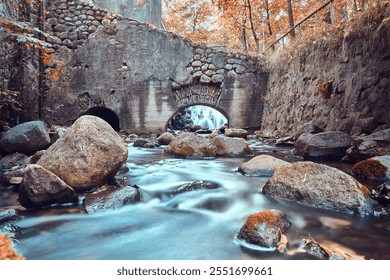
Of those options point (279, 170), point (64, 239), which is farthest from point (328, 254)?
point (64, 239)

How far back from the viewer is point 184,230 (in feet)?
7.06

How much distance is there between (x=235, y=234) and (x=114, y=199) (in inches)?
46.7

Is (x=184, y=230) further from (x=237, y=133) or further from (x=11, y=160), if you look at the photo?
(x=237, y=133)

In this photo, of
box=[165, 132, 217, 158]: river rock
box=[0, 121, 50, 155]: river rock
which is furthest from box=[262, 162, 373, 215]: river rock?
box=[0, 121, 50, 155]: river rock

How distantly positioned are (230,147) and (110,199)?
3420 millimetres

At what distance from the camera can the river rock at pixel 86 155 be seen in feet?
9.45

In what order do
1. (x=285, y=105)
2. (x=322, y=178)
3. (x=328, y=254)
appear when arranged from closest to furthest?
(x=328, y=254), (x=322, y=178), (x=285, y=105)

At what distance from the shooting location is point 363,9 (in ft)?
16.8

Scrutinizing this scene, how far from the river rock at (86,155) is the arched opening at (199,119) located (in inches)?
411

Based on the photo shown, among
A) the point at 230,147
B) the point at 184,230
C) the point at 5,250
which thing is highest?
the point at 5,250

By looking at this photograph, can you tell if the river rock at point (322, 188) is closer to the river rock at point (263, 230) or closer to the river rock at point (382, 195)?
the river rock at point (382, 195)

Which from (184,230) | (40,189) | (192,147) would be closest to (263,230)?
(184,230)
